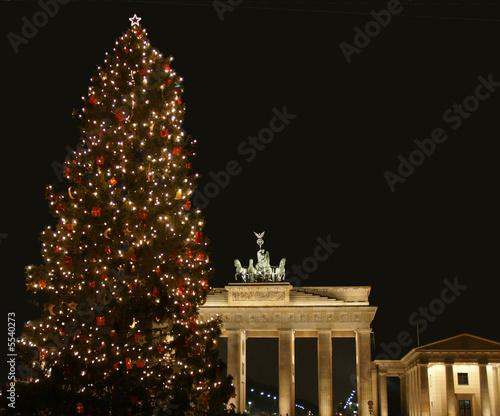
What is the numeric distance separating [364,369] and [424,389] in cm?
745

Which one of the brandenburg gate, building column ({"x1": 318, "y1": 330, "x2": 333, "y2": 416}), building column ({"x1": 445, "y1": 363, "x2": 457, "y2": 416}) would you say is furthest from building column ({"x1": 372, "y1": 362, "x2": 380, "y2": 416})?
building column ({"x1": 445, "y1": 363, "x2": 457, "y2": 416})

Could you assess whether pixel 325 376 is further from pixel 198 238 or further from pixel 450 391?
pixel 198 238

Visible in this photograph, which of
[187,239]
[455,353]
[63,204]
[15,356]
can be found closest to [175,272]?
[187,239]

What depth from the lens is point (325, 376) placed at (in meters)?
60.9

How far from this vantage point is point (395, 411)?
9088 centimetres

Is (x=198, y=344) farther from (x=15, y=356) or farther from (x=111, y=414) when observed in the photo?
(x=15, y=356)

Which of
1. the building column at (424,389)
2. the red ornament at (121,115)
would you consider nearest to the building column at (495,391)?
the building column at (424,389)

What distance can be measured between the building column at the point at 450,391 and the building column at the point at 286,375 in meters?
15.1

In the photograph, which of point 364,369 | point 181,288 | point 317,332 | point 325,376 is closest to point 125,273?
point 181,288

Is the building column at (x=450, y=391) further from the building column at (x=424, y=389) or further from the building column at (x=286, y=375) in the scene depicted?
the building column at (x=286, y=375)

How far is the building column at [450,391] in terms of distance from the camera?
53188 mm

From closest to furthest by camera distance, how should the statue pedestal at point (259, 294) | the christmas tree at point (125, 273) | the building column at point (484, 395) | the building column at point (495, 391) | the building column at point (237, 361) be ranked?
the christmas tree at point (125, 273), the building column at point (484, 395), the building column at point (495, 391), the building column at point (237, 361), the statue pedestal at point (259, 294)

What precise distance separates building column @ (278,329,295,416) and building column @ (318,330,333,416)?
285 cm

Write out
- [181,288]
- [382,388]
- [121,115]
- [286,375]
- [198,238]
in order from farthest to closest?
[382,388]
[286,375]
[198,238]
[121,115]
[181,288]
